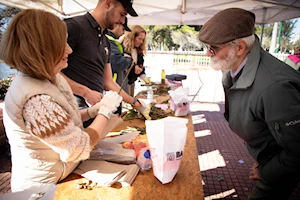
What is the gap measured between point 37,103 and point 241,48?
1.20m

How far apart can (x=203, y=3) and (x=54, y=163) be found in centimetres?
447

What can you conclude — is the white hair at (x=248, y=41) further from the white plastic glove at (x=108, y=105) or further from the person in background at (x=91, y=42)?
the person in background at (x=91, y=42)

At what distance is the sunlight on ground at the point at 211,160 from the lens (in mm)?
3153

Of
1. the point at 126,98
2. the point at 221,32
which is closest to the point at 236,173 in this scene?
the point at 126,98

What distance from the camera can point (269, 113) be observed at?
1.12m

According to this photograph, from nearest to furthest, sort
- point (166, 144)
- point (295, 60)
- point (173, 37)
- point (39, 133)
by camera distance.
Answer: point (39, 133), point (166, 144), point (295, 60), point (173, 37)

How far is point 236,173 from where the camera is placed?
2.99 metres

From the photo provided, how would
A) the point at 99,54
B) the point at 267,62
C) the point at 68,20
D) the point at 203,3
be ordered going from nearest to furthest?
the point at 267,62 → the point at 68,20 → the point at 99,54 → the point at 203,3

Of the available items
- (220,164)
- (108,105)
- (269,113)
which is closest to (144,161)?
(108,105)

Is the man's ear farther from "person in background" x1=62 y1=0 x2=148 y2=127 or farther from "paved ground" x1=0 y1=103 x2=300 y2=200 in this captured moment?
"paved ground" x1=0 y1=103 x2=300 y2=200

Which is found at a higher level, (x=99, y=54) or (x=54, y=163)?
(x=99, y=54)

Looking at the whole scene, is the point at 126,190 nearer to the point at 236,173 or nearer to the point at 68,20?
the point at 68,20

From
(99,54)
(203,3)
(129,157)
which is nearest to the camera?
(129,157)

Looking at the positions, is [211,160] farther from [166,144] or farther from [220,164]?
[166,144]
